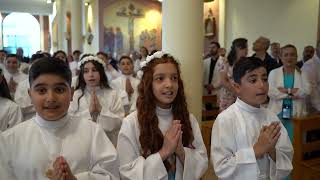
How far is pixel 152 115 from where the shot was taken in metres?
2.91

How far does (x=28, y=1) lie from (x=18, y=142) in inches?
977

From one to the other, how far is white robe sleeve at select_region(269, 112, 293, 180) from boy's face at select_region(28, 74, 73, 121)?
1.62m

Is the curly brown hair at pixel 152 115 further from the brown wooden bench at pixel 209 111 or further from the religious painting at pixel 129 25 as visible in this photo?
the religious painting at pixel 129 25

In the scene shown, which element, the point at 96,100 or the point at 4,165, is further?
the point at 96,100

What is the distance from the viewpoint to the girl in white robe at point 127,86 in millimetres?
6615

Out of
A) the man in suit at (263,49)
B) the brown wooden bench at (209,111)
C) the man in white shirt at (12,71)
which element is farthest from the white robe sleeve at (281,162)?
the man in white shirt at (12,71)

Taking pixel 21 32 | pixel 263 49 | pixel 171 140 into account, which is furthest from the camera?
pixel 21 32

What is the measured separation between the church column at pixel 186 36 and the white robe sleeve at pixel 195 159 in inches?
82.5

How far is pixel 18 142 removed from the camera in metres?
2.35

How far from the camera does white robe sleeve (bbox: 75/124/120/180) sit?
241 centimetres

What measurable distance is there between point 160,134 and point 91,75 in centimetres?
235

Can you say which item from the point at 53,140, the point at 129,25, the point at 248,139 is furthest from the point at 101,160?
the point at 129,25

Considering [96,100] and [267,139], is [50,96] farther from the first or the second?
[96,100]

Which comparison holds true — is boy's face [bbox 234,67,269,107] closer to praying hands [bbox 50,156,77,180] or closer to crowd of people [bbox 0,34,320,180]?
crowd of people [bbox 0,34,320,180]
